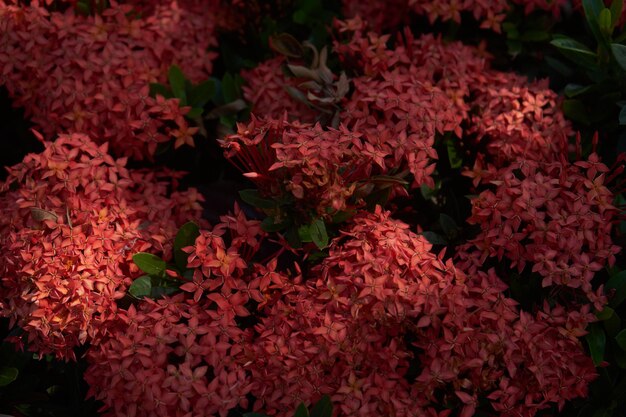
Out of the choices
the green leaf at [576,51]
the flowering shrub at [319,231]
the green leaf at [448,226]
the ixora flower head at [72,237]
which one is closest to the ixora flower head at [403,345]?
the flowering shrub at [319,231]

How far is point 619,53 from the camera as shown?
1939mm

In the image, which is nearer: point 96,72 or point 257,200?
point 257,200

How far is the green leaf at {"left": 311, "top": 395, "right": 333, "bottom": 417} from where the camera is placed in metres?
1.61

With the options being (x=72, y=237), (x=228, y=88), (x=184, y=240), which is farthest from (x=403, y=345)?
(x=228, y=88)

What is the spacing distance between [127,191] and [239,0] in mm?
907

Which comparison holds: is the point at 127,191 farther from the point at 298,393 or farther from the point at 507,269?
the point at 507,269

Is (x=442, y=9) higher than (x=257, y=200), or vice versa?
(x=442, y=9)

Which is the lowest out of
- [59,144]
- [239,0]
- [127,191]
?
[127,191]

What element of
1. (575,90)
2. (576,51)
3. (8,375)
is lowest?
(8,375)

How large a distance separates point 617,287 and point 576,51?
73 cm

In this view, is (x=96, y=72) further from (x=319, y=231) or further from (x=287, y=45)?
(x=319, y=231)

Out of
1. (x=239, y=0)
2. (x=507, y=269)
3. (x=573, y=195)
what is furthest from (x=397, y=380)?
(x=239, y=0)

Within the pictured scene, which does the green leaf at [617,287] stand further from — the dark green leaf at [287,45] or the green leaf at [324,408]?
the dark green leaf at [287,45]

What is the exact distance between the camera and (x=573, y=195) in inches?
70.1
